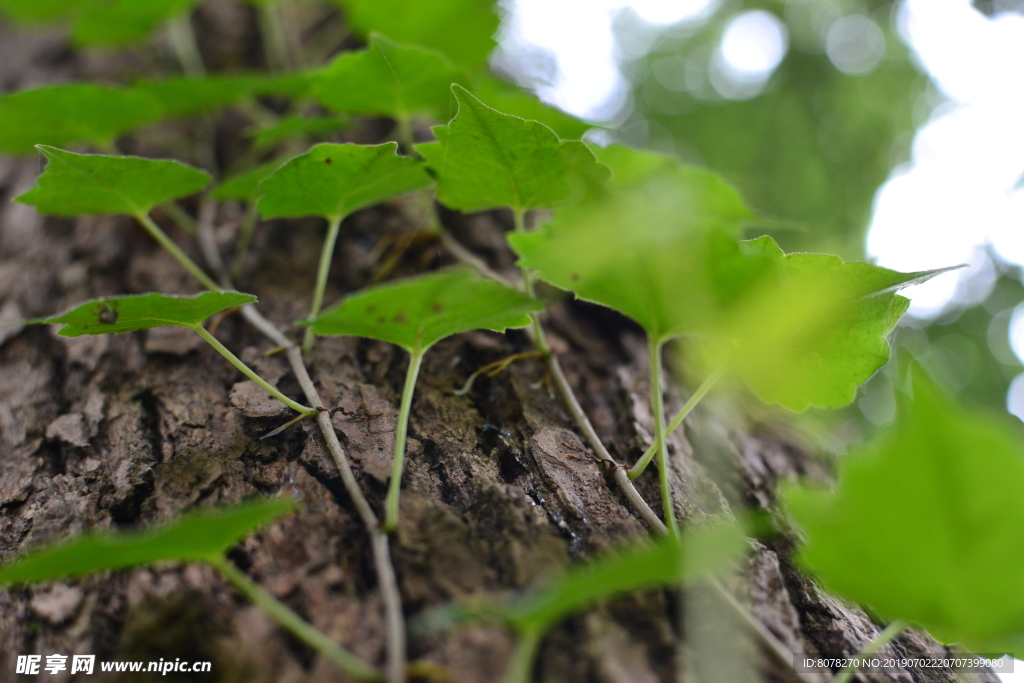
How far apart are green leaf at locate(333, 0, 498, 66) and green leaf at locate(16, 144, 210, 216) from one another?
1.99 feet

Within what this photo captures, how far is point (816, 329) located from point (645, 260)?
252 millimetres

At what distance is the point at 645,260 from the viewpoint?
565 mm

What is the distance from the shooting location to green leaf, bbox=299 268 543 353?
53cm

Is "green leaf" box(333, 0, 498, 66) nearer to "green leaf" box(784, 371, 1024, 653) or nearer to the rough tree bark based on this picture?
the rough tree bark

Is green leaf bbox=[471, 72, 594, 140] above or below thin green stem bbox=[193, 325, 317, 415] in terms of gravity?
above

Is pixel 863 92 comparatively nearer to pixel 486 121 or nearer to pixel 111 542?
pixel 486 121

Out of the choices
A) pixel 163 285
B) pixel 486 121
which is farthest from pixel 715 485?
pixel 163 285

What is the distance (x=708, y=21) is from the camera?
11.5 ft

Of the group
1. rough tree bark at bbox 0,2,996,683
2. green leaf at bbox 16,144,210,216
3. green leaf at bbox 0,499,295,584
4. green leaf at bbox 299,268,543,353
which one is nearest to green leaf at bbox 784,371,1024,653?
rough tree bark at bbox 0,2,996,683

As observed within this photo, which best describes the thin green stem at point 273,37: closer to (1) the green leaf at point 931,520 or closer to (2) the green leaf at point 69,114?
(2) the green leaf at point 69,114

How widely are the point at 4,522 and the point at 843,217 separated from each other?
9.16ft

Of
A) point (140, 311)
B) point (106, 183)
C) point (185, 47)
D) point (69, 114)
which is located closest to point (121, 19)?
point (185, 47)

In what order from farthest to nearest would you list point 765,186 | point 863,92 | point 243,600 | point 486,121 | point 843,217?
point 863,92
point 765,186
point 843,217
point 486,121
point 243,600

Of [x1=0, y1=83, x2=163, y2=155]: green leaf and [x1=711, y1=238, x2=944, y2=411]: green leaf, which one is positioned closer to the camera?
[x1=711, y1=238, x2=944, y2=411]: green leaf
